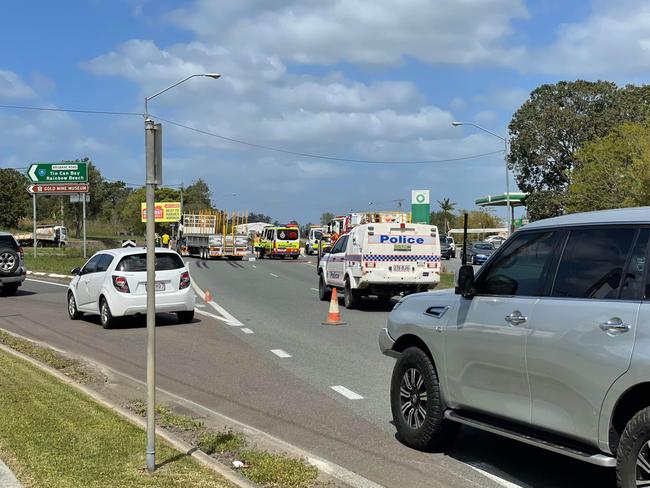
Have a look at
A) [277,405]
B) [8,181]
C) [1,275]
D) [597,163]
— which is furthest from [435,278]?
[8,181]

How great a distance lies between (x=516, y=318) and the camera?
5148 mm

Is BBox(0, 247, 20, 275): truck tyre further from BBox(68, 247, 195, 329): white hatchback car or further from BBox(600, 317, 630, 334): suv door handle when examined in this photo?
BBox(600, 317, 630, 334): suv door handle

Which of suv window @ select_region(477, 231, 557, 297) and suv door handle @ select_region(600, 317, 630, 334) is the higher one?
suv window @ select_region(477, 231, 557, 297)

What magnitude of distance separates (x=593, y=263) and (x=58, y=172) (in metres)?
40.5

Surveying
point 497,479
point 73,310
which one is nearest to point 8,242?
point 73,310

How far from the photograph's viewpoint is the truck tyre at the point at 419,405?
5.96 metres

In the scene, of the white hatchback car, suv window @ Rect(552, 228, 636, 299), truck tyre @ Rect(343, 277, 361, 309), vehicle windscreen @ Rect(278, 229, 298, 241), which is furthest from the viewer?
vehicle windscreen @ Rect(278, 229, 298, 241)

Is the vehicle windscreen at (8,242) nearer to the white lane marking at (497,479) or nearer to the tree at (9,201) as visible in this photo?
the white lane marking at (497,479)

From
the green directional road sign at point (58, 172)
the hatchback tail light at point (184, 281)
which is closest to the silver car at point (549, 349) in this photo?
the hatchback tail light at point (184, 281)

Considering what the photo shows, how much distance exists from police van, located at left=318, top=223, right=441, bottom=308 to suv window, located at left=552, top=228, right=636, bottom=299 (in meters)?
12.8

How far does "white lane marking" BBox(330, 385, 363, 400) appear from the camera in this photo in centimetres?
835

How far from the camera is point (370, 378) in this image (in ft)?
31.2

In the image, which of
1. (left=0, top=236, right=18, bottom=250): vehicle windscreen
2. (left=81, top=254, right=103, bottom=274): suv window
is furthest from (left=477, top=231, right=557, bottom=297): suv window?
(left=0, top=236, right=18, bottom=250): vehicle windscreen

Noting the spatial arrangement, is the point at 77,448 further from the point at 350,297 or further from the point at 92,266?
the point at 350,297
